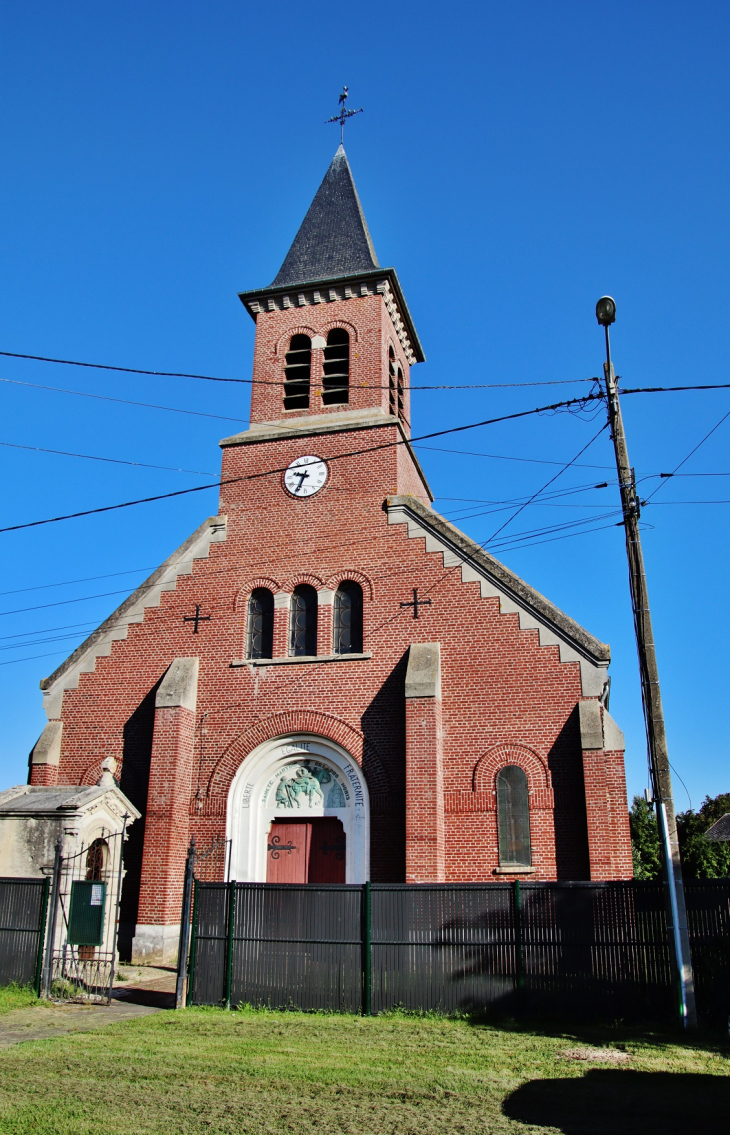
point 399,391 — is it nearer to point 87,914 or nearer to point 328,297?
point 328,297

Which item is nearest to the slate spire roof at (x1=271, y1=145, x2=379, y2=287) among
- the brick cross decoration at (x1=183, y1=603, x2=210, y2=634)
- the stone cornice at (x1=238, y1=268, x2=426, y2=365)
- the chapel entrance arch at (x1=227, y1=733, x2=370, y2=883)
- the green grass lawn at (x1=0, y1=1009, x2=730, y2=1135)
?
the stone cornice at (x1=238, y1=268, x2=426, y2=365)

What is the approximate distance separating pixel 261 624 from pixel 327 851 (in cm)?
494

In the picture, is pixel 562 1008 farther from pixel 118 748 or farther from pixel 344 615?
pixel 118 748

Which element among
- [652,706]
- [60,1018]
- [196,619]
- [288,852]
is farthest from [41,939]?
[652,706]

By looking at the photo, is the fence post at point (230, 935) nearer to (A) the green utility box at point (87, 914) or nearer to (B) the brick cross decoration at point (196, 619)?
(A) the green utility box at point (87, 914)

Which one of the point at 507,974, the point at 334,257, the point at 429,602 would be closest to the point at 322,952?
the point at 507,974

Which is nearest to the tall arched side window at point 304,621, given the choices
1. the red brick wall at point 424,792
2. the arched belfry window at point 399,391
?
the red brick wall at point 424,792

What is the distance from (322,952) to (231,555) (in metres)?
9.56

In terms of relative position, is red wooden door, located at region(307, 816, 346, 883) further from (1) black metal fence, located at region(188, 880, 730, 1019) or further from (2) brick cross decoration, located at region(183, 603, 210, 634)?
(2) brick cross decoration, located at region(183, 603, 210, 634)

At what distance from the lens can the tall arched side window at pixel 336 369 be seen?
68.5ft

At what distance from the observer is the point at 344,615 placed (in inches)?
721

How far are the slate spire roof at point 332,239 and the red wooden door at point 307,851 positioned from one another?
1310 cm

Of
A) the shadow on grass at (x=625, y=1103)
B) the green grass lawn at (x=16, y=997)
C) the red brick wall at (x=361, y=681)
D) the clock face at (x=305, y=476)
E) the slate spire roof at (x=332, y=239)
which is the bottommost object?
the shadow on grass at (x=625, y=1103)

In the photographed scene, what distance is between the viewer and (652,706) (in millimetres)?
11516
